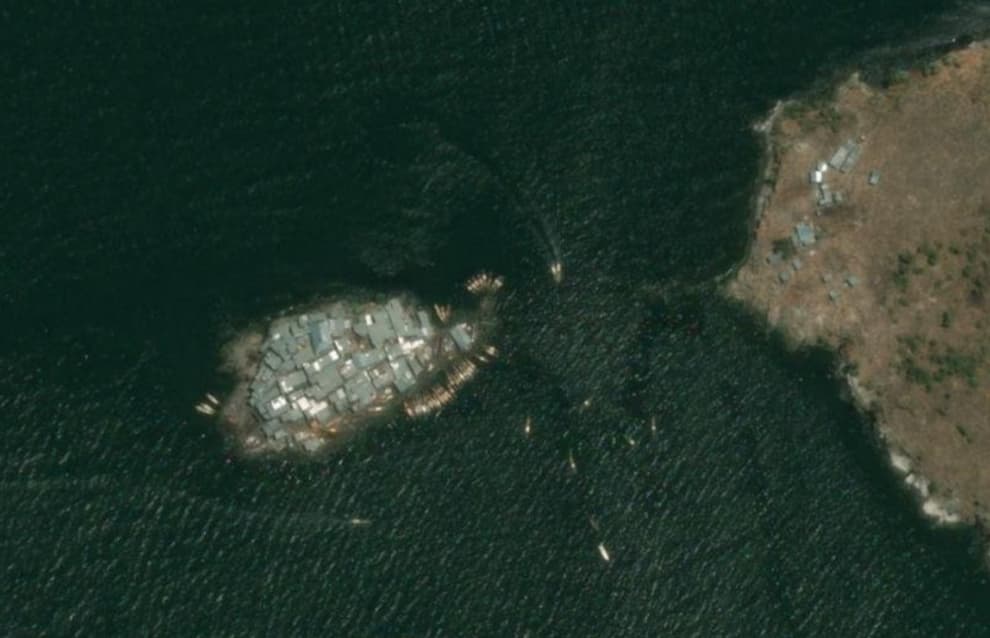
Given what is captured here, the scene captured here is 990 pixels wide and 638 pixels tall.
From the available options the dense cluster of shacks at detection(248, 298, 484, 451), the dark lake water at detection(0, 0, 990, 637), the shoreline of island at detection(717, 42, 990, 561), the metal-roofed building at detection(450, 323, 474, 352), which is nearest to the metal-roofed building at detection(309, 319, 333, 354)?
the dense cluster of shacks at detection(248, 298, 484, 451)

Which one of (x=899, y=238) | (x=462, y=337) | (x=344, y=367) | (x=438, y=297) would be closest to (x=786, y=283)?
(x=899, y=238)

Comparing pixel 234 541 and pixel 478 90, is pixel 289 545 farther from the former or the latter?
pixel 478 90

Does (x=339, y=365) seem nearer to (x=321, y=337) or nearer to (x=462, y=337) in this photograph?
(x=321, y=337)

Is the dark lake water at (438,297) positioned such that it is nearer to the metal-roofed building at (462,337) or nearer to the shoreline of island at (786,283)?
the shoreline of island at (786,283)

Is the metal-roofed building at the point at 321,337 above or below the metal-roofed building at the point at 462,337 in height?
above

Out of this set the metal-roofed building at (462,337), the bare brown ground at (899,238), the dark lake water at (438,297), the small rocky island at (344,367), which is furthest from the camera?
the bare brown ground at (899,238)

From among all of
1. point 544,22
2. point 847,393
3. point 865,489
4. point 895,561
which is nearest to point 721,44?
point 544,22

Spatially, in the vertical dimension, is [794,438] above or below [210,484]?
below

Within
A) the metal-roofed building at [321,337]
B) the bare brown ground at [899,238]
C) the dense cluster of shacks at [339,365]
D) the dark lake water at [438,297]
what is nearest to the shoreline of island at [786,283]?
the bare brown ground at [899,238]
